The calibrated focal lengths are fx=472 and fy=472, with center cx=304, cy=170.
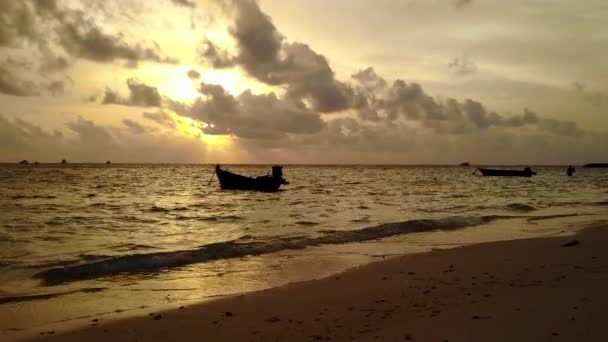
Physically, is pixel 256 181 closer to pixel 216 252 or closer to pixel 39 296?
pixel 216 252

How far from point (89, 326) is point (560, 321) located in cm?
672

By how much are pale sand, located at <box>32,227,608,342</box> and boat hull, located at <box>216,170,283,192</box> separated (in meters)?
36.8

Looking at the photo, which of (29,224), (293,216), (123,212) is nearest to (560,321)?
(293,216)

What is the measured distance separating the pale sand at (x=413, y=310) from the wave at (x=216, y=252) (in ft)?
16.3

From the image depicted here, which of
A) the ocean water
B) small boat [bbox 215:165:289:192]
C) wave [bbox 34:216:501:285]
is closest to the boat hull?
small boat [bbox 215:165:289:192]

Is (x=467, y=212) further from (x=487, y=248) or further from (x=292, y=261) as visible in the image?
(x=292, y=261)

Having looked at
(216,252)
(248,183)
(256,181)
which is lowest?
(216,252)

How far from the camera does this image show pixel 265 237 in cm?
1786

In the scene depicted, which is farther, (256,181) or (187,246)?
(256,181)

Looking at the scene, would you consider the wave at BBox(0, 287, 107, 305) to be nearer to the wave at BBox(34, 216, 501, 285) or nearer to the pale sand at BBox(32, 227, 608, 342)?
the wave at BBox(34, 216, 501, 285)

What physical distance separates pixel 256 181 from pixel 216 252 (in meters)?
32.7

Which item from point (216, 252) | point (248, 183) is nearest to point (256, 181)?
point (248, 183)

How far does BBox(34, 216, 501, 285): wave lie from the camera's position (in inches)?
471

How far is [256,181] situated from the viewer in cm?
4738
